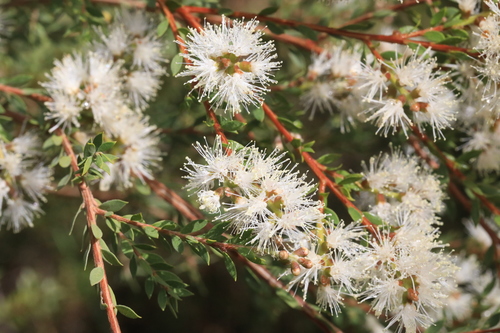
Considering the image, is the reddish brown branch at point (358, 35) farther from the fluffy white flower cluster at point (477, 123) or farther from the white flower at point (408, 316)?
the white flower at point (408, 316)

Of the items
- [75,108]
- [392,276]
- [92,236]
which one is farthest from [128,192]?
[392,276]

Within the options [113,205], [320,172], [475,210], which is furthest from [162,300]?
[475,210]

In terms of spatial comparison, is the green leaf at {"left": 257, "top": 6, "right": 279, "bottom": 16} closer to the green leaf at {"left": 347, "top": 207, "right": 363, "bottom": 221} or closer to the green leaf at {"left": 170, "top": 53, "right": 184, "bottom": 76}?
the green leaf at {"left": 170, "top": 53, "right": 184, "bottom": 76}

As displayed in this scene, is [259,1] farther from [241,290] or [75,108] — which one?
[75,108]

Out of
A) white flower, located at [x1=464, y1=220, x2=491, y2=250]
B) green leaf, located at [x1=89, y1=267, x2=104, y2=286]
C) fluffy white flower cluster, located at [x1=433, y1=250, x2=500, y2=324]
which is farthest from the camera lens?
white flower, located at [x1=464, y1=220, x2=491, y2=250]

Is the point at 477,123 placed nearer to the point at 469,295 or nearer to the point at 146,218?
the point at 469,295

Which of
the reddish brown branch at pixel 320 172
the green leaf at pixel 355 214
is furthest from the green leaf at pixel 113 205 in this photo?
the green leaf at pixel 355 214

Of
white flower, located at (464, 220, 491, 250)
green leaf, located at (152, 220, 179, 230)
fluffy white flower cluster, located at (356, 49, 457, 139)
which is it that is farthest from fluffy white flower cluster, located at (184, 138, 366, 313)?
white flower, located at (464, 220, 491, 250)
